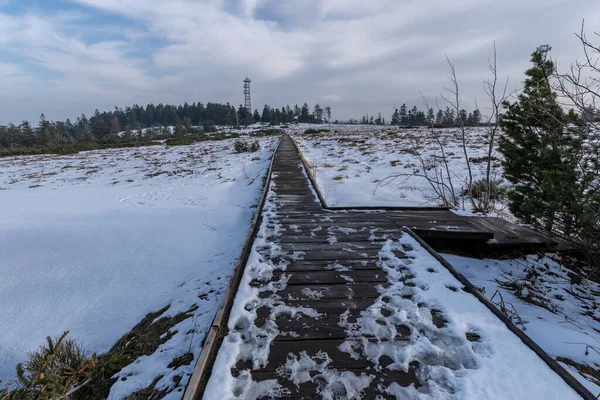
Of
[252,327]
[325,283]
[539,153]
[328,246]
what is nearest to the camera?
A: [252,327]

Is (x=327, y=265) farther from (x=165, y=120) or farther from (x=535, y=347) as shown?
(x=165, y=120)

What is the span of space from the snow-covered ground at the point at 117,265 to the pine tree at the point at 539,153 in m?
4.56

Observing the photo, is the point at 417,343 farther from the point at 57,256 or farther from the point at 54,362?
the point at 57,256

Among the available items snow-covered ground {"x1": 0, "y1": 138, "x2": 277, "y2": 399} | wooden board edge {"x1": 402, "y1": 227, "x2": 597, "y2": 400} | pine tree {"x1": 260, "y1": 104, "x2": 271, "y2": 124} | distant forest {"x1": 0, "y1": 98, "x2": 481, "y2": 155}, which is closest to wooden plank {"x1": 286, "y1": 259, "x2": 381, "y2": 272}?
wooden board edge {"x1": 402, "y1": 227, "x2": 597, "y2": 400}

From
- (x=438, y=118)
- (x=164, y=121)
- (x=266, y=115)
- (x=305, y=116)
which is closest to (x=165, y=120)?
(x=164, y=121)

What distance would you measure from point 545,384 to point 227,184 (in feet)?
30.5

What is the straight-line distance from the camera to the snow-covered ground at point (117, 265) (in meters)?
3.03

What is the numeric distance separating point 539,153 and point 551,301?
86.9 inches

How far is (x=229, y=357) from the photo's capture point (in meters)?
2.05

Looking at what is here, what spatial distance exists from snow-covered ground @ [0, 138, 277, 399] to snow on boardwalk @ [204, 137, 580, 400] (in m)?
0.62

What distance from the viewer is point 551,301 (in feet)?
11.4

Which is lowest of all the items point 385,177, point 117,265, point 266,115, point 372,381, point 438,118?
point 117,265

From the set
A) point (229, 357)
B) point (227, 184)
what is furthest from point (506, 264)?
point (227, 184)

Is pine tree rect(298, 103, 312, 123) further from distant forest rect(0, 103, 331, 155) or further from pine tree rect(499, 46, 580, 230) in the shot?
pine tree rect(499, 46, 580, 230)
